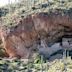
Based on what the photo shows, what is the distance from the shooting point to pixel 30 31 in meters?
29.8

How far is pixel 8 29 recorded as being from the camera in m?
30.1

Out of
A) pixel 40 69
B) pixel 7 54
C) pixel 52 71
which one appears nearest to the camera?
pixel 52 71

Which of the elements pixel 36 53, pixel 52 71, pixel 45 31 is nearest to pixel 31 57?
pixel 36 53

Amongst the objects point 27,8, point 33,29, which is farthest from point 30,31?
point 27,8

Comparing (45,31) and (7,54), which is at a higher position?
(45,31)

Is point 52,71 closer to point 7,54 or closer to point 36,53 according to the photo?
point 36,53

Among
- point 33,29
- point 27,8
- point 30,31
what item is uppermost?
point 27,8

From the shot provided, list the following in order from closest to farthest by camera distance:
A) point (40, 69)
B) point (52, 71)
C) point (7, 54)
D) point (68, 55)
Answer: point (52, 71), point (40, 69), point (68, 55), point (7, 54)

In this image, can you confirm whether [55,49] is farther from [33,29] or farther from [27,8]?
[27,8]

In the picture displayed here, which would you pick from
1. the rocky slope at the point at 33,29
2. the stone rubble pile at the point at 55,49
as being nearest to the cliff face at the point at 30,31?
the rocky slope at the point at 33,29

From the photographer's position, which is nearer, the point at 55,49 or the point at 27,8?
the point at 55,49

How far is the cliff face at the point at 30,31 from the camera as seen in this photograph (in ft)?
97.4

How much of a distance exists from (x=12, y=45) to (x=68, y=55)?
14.4 feet

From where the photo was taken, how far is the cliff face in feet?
97.4
